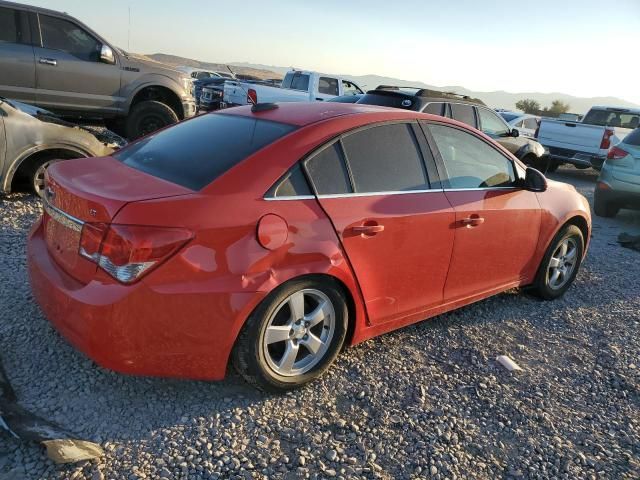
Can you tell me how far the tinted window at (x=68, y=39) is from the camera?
7695 mm

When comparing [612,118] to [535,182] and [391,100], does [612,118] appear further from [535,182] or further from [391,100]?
[535,182]

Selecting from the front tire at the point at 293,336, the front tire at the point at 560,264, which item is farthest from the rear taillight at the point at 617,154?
the front tire at the point at 293,336

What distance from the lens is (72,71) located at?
7.82m

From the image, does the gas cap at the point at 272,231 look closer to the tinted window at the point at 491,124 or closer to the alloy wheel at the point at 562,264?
the alloy wheel at the point at 562,264

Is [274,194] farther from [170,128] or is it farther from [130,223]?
[170,128]

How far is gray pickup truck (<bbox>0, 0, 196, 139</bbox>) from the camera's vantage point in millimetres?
7484

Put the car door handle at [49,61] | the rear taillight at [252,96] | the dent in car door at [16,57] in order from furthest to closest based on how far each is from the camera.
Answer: the rear taillight at [252,96]
the car door handle at [49,61]
the dent in car door at [16,57]

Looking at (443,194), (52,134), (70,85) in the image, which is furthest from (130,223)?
(70,85)

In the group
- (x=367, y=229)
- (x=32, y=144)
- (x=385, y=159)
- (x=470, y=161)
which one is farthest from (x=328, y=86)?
(x=367, y=229)

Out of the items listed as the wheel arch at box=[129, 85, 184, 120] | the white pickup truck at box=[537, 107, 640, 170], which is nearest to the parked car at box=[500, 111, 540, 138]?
the white pickup truck at box=[537, 107, 640, 170]

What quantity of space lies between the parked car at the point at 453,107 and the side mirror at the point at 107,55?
3.83 metres

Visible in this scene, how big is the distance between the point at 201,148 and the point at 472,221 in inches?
74.5

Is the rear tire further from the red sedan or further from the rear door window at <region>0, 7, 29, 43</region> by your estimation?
the rear door window at <region>0, 7, 29, 43</region>

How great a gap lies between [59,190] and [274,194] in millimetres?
1175
